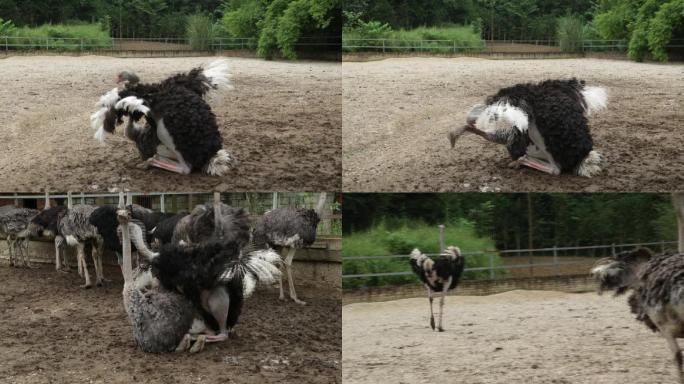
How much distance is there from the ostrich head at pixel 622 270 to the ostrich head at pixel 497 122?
3.95 feet

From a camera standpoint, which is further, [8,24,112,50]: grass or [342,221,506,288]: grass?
[8,24,112,50]: grass

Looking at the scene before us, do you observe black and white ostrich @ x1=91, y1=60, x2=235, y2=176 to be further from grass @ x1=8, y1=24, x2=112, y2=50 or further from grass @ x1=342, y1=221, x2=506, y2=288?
grass @ x1=8, y1=24, x2=112, y2=50

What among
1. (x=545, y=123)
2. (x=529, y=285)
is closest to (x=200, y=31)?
(x=545, y=123)

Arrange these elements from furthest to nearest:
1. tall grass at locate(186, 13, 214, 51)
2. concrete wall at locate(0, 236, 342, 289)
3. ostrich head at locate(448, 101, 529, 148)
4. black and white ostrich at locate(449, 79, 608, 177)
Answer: tall grass at locate(186, 13, 214, 51) → concrete wall at locate(0, 236, 342, 289) → black and white ostrich at locate(449, 79, 608, 177) → ostrich head at locate(448, 101, 529, 148)

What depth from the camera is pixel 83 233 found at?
692cm

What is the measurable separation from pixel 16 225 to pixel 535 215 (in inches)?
211

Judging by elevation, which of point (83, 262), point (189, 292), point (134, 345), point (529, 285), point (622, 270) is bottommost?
point (529, 285)

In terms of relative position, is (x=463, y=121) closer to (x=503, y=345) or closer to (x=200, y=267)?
(x=503, y=345)

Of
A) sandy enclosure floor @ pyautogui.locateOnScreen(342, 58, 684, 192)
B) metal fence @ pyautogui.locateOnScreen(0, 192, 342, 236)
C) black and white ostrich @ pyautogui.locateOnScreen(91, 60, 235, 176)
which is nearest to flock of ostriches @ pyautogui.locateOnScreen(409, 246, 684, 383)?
sandy enclosure floor @ pyautogui.locateOnScreen(342, 58, 684, 192)

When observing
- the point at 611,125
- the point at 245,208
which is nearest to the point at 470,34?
the point at 611,125

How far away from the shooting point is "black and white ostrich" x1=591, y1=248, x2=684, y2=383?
3863 millimetres

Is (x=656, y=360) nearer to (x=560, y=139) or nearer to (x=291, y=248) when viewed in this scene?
(x=560, y=139)

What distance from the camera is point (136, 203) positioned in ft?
23.3

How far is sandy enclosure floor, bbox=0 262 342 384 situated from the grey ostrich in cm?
156
